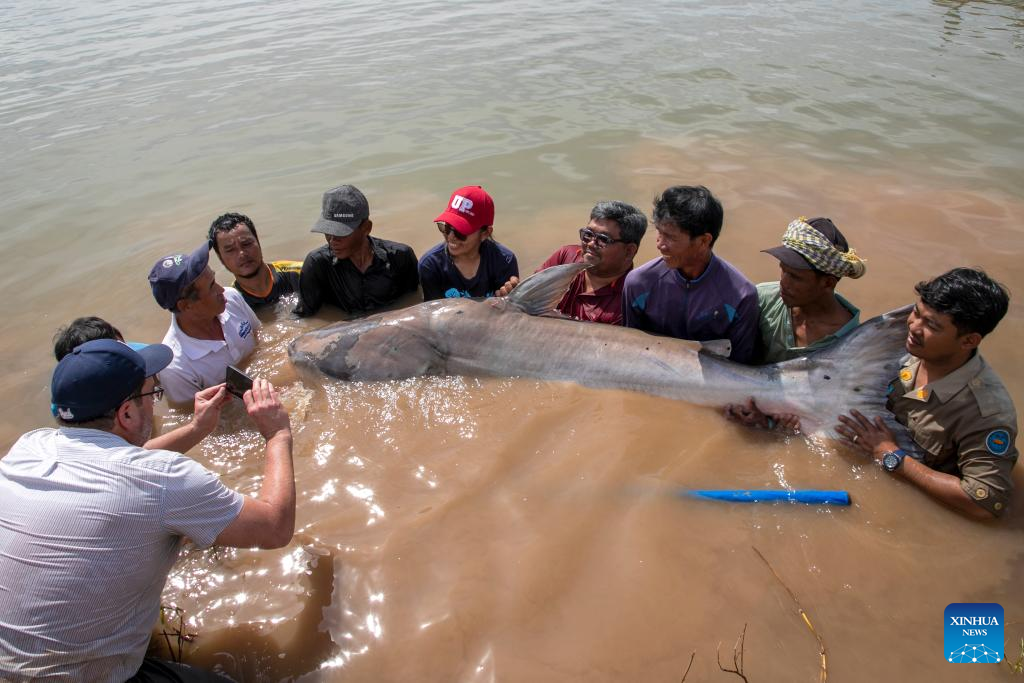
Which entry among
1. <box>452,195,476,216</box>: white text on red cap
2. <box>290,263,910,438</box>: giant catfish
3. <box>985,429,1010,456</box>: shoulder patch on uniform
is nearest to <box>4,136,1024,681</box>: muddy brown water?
<box>290,263,910,438</box>: giant catfish

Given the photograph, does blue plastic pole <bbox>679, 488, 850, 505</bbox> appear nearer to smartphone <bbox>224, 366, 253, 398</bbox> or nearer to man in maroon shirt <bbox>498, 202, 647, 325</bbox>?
man in maroon shirt <bbox>498, 202, 647, 325</bbox>

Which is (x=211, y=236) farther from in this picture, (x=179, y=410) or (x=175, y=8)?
(x=175, y=8)

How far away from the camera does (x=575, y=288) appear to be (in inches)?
172

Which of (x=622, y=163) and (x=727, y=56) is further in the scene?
(x=727, y=56)

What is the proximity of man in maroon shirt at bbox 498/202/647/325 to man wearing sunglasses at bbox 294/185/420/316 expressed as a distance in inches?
36.4

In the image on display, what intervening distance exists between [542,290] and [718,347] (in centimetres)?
111

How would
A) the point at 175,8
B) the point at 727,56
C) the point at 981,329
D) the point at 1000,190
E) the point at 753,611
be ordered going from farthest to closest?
the point at 175,8, the point at 727,56, the point at 1000,190, the point at 981,329, the point at 753,611

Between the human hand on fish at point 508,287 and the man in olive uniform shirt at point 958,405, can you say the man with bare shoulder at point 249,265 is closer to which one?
the human hand on fish at point 508,287

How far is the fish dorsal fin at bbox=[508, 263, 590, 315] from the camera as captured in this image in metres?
3.90

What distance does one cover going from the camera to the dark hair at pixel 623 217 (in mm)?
3908

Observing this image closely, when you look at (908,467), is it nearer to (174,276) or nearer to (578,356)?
(578,356)

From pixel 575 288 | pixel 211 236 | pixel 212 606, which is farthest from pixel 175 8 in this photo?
pixel 212 606

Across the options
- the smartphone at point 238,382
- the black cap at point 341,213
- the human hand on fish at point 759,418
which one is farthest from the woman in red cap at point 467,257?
the human hand on fish at point 759,418

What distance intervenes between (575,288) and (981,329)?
2.30 m
